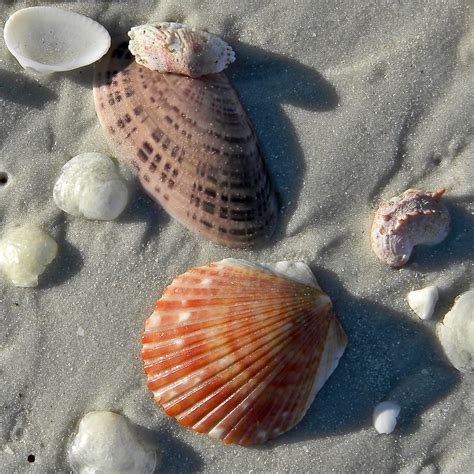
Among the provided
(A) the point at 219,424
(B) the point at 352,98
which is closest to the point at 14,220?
(A) the point at 219,424

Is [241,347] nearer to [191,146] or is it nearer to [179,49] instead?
[191,146]

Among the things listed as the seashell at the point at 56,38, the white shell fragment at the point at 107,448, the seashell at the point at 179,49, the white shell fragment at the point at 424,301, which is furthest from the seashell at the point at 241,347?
the seashell at the point at 56,38

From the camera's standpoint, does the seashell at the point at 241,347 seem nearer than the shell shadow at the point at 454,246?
Yes

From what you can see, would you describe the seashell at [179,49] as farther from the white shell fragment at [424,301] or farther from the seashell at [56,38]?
the white shell fragment at [424,301]

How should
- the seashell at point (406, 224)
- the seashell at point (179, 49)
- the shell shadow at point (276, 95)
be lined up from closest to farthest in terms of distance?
the seashell at point (179, 49), the seashell at point (406, 224), the shell shadow at point (276, 95)

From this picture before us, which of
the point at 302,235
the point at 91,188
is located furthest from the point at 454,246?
the point at 91,188
